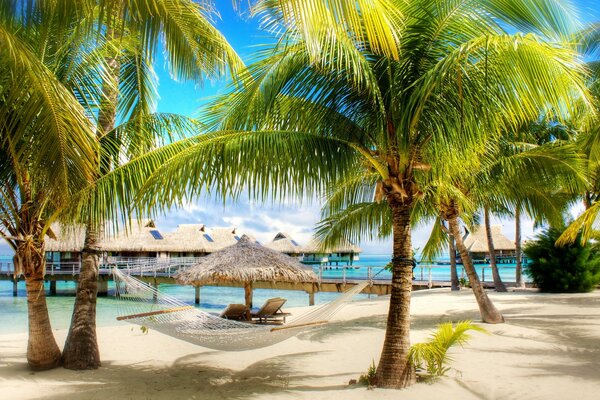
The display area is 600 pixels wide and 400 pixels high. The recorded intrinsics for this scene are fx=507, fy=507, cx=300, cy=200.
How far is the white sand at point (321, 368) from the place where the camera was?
12.2 ft

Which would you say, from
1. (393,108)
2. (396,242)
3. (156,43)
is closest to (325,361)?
(396,242)

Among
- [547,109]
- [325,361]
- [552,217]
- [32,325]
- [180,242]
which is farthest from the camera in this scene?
[180,242]

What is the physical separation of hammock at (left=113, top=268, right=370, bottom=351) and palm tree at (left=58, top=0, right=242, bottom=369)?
22.2 inches

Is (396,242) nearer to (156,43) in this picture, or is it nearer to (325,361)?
(325,361)

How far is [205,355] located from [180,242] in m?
19.4

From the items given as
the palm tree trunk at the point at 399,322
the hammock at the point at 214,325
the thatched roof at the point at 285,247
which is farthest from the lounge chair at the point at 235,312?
the thatched roof at the point at 285,247

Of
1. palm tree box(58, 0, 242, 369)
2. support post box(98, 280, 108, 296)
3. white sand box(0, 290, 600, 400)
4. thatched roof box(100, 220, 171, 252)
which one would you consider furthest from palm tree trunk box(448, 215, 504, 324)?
thatched roof box(100, 220, 171, 252)

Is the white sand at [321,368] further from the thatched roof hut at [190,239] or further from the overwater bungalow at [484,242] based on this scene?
the thatched roof hut at [190,239]

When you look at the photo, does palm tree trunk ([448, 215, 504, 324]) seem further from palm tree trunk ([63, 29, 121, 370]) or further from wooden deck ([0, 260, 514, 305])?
wooden deck ([0, 260, 514, 305])

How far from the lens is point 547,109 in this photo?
3.30 meters

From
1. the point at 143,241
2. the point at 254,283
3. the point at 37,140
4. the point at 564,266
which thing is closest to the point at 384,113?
the point at 37,140

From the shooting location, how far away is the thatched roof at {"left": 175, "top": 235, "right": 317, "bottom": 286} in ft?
26.5

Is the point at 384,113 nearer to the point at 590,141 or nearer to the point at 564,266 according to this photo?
the point at 590,141

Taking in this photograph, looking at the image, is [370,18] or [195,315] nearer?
[370,18]
